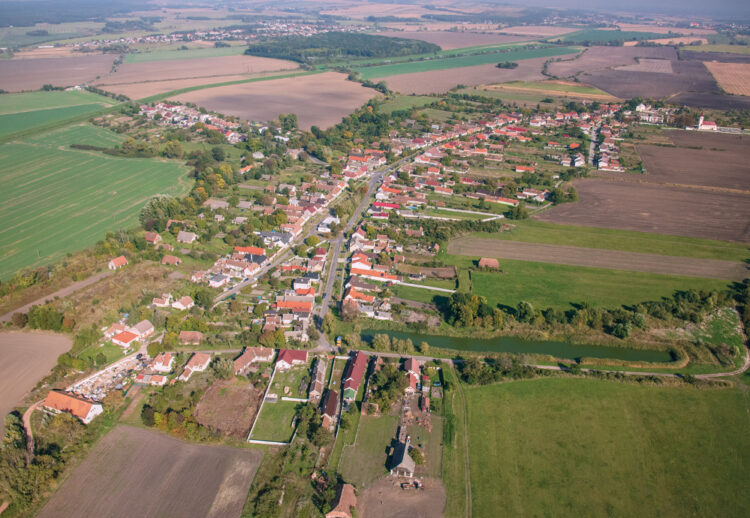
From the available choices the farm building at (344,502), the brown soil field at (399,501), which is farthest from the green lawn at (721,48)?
the farm building at (344,502)

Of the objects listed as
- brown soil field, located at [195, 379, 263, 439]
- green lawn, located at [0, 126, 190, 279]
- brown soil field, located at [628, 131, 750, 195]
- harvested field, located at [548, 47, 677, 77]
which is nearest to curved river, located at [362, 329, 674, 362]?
brown soil field, located at [195, 379, 263, 439]

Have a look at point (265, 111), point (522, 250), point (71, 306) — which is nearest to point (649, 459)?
point (522, 250)

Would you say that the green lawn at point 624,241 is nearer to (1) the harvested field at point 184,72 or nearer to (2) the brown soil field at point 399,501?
(2) the brown soil field at point 399,501

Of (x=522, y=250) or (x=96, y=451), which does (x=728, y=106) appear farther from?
(x=96, y=451)

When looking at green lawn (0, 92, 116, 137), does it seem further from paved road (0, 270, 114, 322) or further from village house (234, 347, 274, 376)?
village house (234, 347, 274, 376)

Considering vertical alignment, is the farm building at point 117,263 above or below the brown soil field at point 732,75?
below
